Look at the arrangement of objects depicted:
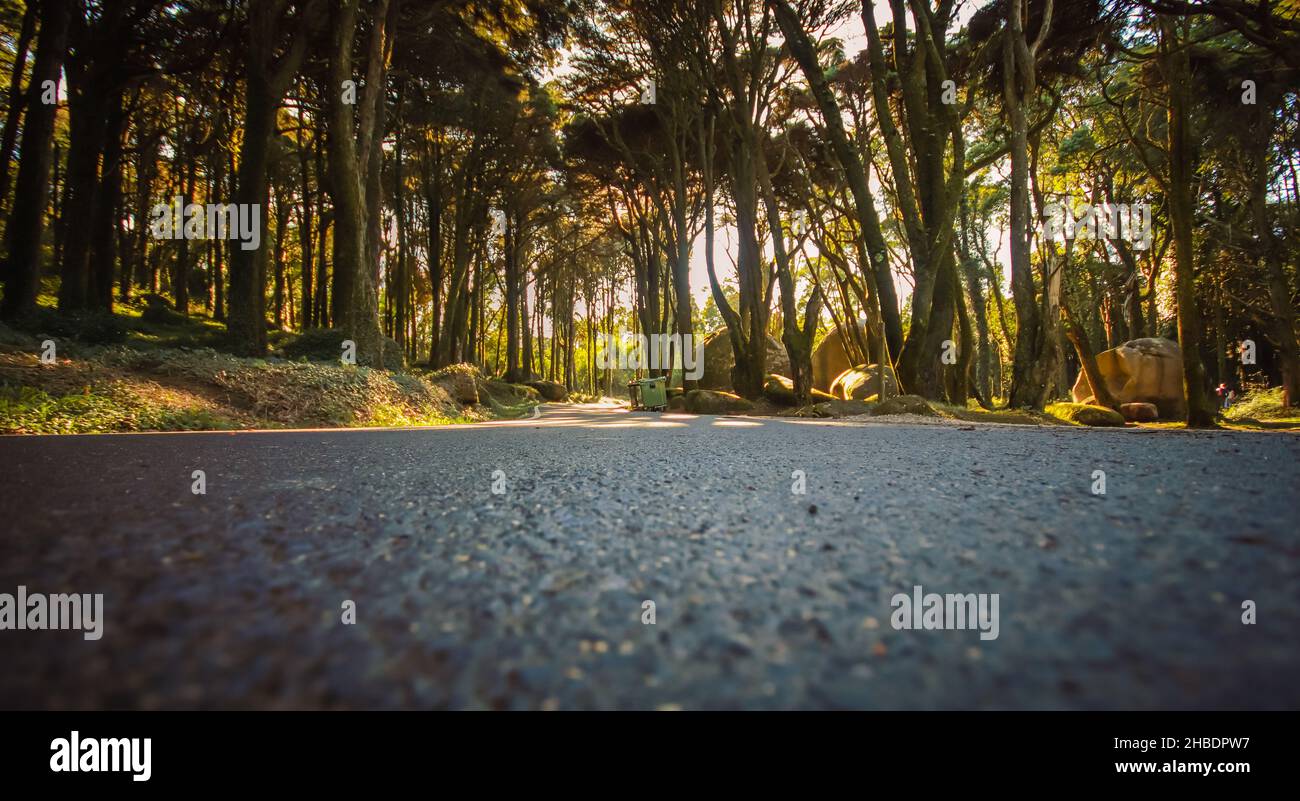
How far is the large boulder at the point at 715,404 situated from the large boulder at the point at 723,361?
8.55 meters

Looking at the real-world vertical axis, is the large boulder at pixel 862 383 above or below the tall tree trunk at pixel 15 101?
below

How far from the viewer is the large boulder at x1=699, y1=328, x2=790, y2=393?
70.1 feet

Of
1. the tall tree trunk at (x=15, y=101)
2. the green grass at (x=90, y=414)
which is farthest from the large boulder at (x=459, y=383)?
the tall tree trunk at (x=15, y=101)

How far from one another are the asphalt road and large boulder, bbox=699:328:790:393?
19.6 metres

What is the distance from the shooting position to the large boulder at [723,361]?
2138cm

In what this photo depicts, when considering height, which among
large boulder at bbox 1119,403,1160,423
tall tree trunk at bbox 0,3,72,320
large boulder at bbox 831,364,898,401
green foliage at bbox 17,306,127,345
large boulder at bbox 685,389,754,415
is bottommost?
large boulder at bbox 1119,403,1160,423

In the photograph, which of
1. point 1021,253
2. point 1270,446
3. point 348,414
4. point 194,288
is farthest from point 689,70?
point 194,288

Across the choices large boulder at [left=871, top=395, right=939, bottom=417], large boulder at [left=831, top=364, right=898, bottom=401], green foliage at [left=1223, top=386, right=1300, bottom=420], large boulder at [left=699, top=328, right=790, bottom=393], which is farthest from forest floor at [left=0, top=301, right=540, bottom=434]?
green foliage at [left=1223, top=386, right=1300, bottom=420]

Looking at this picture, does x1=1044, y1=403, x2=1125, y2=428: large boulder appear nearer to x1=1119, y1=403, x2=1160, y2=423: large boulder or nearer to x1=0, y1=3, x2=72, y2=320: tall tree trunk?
x1=1119, y1=403, x2=1160, y2=423: large boulder

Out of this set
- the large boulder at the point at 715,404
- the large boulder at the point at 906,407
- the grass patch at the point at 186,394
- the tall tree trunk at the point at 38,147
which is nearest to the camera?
the grass patch at the point at 186,394

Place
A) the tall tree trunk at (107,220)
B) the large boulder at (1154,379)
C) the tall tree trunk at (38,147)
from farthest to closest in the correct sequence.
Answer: the large boulder at (1154,379) → the tall tree trunk at (107,220) → the tall tree trunk at (38,147)

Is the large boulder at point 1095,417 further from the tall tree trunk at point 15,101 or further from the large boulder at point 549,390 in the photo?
the tall tree trunk at point 15,101

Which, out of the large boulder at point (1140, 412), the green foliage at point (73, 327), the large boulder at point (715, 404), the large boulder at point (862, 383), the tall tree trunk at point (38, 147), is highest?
the tall tree trunk at point (38, 147)

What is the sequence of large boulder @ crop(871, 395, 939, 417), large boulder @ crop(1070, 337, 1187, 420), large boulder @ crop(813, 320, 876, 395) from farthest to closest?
1. large boulder @ crop(813, 320, 876, 395)
2. large boulder @ crop(1070, 337, 1187, 420)
3. large boulder @ crop(871, 395, 939, 417)
